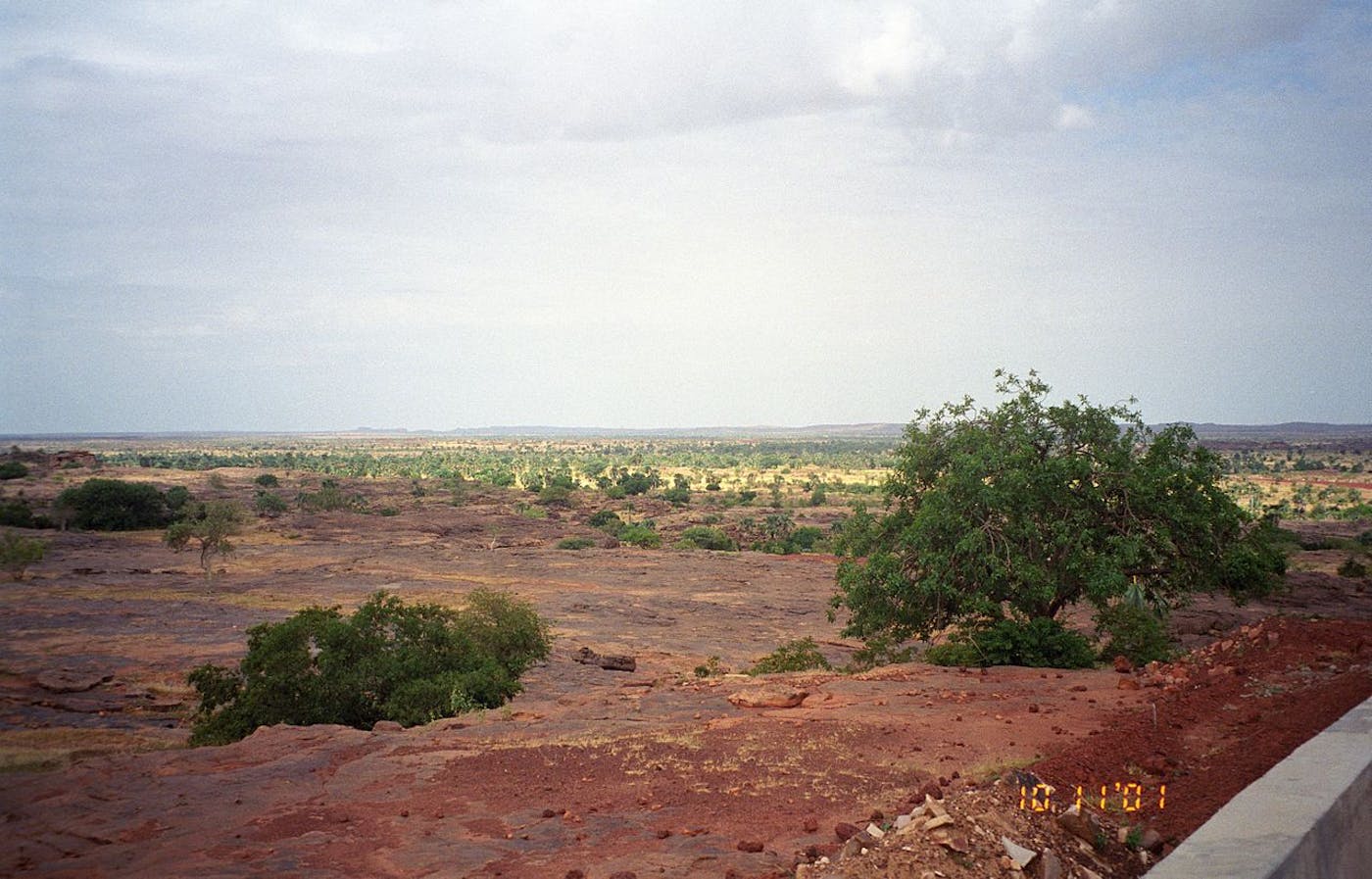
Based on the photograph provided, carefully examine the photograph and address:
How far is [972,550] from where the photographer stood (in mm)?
18891

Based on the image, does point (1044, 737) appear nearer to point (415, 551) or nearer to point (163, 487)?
point (415, 551)

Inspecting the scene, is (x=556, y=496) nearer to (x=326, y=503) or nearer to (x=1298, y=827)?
(x=326, y=503)

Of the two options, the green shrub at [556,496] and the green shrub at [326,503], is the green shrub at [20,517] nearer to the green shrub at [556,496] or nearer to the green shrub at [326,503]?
the green shrub at [326,503]

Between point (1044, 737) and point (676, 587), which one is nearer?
point (1044, 737)

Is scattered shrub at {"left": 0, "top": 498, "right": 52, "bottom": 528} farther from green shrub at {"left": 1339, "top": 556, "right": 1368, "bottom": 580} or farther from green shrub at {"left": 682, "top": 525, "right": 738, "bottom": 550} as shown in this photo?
green shrub at {"left": 1339, "top": 556, "right": 1368, "bottom": 580}

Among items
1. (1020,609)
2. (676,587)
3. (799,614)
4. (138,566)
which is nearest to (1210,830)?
(1020,609)

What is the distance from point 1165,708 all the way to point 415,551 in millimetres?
46041

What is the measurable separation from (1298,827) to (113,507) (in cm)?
6356

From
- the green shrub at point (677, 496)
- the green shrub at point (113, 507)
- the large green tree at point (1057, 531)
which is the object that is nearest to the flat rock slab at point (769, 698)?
the large green tree at point (1057, 531)

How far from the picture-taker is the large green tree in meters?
19.1

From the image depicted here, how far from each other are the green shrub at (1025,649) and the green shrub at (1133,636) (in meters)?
1.30

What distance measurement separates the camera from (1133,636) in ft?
65.5

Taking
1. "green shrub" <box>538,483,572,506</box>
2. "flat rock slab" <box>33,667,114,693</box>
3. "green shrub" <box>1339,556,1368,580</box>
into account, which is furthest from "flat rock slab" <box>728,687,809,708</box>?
"green shrub" <box>538,483,572,506</box>

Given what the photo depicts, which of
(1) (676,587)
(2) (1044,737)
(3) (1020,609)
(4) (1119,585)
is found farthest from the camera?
(1) (676,587)
